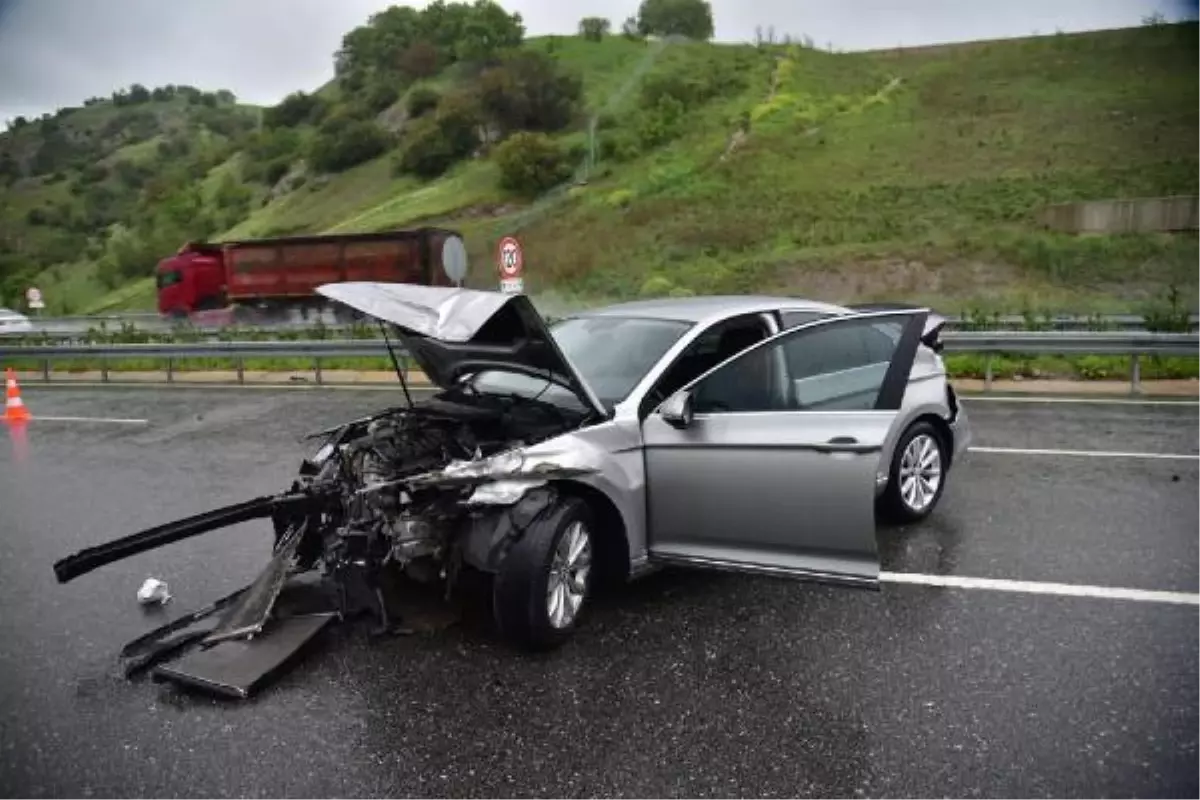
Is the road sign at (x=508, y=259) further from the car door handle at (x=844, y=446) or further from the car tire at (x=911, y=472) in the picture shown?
the car door handle at (x=844, y=446)

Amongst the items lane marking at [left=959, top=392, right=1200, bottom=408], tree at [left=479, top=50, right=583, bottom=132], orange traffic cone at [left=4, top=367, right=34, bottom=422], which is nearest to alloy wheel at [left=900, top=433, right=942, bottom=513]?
lane marking at [left=959, top=392, right=1200, bottom=408]


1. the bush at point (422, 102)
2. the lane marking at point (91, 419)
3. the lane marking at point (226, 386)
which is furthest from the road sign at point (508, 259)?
the bush at point (422, 102)

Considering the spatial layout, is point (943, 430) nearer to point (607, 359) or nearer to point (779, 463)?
point (779, 463)

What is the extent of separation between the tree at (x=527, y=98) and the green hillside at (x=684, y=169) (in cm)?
15

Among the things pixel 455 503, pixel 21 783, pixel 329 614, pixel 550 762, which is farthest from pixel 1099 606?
pixel 21 783

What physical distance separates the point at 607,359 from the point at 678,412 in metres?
0.84

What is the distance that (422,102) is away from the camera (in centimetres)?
6366

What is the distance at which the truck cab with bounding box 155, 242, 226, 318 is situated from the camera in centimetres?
3038

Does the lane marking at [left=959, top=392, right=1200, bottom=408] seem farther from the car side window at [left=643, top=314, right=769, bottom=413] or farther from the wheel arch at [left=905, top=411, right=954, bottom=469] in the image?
the car side window at [left=643, top=314, right=769, bottom=413]

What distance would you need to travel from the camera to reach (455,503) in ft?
13.2

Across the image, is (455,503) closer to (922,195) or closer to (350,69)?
(922,195)

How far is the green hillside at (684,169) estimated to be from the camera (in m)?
23.7

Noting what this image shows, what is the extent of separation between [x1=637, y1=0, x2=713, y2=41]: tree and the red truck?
53.7 m

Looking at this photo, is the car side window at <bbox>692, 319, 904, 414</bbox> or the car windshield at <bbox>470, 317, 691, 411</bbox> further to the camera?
the car windshield at <bbox>470, 317, 691, 411</bbox>
